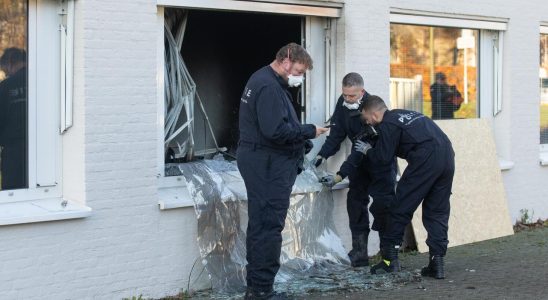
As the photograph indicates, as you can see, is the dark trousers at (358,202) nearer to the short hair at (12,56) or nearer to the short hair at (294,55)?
the short hair at (294,55)

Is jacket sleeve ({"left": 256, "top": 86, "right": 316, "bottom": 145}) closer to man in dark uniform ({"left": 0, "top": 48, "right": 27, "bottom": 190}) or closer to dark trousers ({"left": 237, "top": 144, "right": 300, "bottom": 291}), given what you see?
dark trousers ({"left": 237, "top": 144, "right": 300, "bottom": 291})

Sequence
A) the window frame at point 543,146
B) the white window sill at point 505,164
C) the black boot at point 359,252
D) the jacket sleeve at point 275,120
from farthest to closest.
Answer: the window frame at point 543,146 → the white window sill at point 505,164 → the black boot at point 359,252 → the jacket sleeve at point 275,120

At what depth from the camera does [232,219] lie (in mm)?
7668

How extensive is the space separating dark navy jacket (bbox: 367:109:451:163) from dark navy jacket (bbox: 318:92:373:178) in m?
0.19

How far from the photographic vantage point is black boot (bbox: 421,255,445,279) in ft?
25.9

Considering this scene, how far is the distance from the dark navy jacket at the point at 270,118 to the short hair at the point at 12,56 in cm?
178

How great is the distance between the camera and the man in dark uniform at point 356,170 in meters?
8.01

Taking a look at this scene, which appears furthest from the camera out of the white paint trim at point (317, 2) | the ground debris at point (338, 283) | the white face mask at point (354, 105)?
the white paint trim at point (317, 2)

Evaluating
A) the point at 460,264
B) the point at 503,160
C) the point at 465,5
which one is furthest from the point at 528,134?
the point at 460,264

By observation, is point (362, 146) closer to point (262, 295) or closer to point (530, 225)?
point (262, 295)

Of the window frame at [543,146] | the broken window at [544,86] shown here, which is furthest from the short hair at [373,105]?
the broken window at [544,86]

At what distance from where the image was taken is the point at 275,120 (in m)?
6.51

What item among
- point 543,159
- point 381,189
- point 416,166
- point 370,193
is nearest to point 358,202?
point 370,193

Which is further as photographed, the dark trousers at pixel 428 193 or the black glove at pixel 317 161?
the black glove at pixel 317 161
